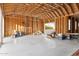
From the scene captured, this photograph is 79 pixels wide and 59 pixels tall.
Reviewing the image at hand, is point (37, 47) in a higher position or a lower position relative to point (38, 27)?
lower

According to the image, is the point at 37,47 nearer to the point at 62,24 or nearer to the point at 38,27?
the point at 38,27

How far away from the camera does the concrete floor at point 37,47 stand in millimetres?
3246

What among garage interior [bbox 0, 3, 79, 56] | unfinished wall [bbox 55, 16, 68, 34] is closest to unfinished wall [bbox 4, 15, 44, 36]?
garage interior [bbox 0, 3, 79, 56]

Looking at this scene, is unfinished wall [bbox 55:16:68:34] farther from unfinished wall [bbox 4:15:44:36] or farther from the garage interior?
unfinished wall [bbox 4:15:44:36]

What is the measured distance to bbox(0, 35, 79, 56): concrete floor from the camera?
10.6 feet

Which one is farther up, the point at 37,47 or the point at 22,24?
the point at 22,24

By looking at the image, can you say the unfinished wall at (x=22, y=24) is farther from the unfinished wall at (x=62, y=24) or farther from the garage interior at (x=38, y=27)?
the unfinished wall at (x=62, y=24)

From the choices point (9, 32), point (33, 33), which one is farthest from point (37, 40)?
point (9, 32)

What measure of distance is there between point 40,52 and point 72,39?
1.08 feet

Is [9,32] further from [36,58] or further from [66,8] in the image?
[66,8]

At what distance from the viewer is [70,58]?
10.6 feet

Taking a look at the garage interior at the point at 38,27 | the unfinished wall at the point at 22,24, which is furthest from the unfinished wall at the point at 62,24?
the unfinished wall at the point at 22,24

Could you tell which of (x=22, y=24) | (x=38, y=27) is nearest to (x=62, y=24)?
(x=38, y=27)

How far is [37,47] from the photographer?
3.27 meters
